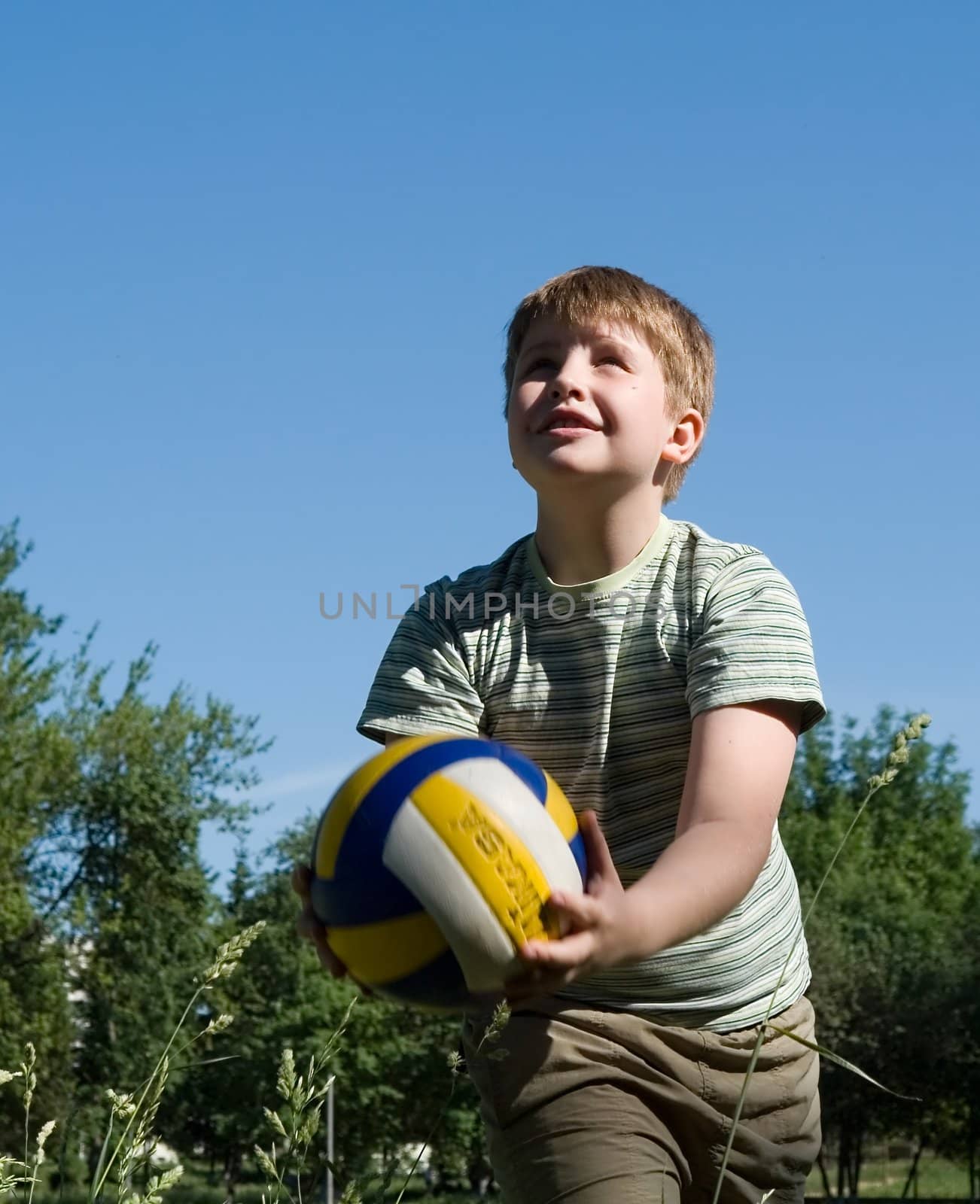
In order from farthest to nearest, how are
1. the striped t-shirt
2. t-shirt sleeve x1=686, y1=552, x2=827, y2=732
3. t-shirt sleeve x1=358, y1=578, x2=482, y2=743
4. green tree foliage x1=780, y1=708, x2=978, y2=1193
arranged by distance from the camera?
green tree foliage x1=780, y1=708, x2=978, y2=1193, t-shirt sleeve x1=358, y1=578, x2=482, y2=743, the striped t-shirt, t-shirt sleeve x1=686, y1=552, x2=827, y2=732

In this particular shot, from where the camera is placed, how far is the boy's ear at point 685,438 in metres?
4.41

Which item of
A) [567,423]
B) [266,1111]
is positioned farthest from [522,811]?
[567,423]

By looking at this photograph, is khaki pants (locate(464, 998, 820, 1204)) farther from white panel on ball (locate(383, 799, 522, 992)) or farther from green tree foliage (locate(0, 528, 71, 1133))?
green tree foliage (locate(0, 528, 71, 1133))

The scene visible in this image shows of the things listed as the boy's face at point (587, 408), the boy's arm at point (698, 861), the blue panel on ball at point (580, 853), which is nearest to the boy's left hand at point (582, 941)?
the boy's arm at point (698, 861)

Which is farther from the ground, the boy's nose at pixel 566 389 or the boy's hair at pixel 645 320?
the boy's hair at pixel 645 320

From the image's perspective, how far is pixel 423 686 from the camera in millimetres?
4246

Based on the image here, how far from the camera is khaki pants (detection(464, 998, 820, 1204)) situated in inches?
148

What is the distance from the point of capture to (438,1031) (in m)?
56.3

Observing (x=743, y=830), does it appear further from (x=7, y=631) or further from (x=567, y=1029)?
(x=7, y=631)

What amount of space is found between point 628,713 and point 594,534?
527 millimetres

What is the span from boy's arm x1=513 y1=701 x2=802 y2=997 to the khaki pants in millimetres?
813

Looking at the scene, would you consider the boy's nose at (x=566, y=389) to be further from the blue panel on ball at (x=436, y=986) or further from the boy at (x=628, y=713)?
the blue panel on ball at (x=436, y=986)

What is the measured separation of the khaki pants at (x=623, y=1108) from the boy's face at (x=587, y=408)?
1391 millimetres

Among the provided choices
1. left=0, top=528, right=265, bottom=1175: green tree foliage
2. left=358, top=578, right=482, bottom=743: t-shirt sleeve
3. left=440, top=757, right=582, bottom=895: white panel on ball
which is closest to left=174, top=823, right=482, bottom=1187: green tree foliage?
left=0, top=528, right=265, bottom=1175: green tree foliage
